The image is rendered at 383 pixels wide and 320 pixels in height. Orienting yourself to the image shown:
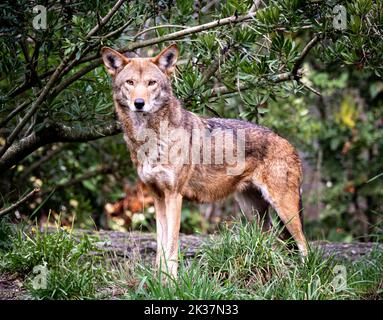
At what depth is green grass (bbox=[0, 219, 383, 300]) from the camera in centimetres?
611

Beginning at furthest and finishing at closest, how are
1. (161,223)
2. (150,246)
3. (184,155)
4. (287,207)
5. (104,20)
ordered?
(150,246)
(287,207)
(161,223)
(184,155)
(104,20)

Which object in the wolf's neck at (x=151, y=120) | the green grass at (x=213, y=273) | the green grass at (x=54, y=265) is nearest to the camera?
the green grass at (x=213, y=273)

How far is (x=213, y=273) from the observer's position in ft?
22.0

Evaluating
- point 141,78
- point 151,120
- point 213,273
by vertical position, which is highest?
point 141,78

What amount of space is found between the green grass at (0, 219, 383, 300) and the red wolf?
40 centimetres

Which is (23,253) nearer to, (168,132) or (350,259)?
(168,132)

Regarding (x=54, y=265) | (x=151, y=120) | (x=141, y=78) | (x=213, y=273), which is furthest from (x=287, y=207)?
(x=54, y=265)

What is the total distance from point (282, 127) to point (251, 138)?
4.69 metres

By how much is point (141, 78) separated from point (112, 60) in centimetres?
35

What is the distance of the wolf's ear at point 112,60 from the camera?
6.89m

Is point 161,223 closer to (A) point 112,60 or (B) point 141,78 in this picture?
(B) point 141,78

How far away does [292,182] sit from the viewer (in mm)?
7941

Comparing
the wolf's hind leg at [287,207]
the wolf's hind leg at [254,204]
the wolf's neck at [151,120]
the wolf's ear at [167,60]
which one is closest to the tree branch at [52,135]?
the wolf's neck at [151,120]

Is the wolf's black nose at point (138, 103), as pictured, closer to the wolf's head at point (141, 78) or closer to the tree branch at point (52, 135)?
the wolf's head at point (141, 78)
